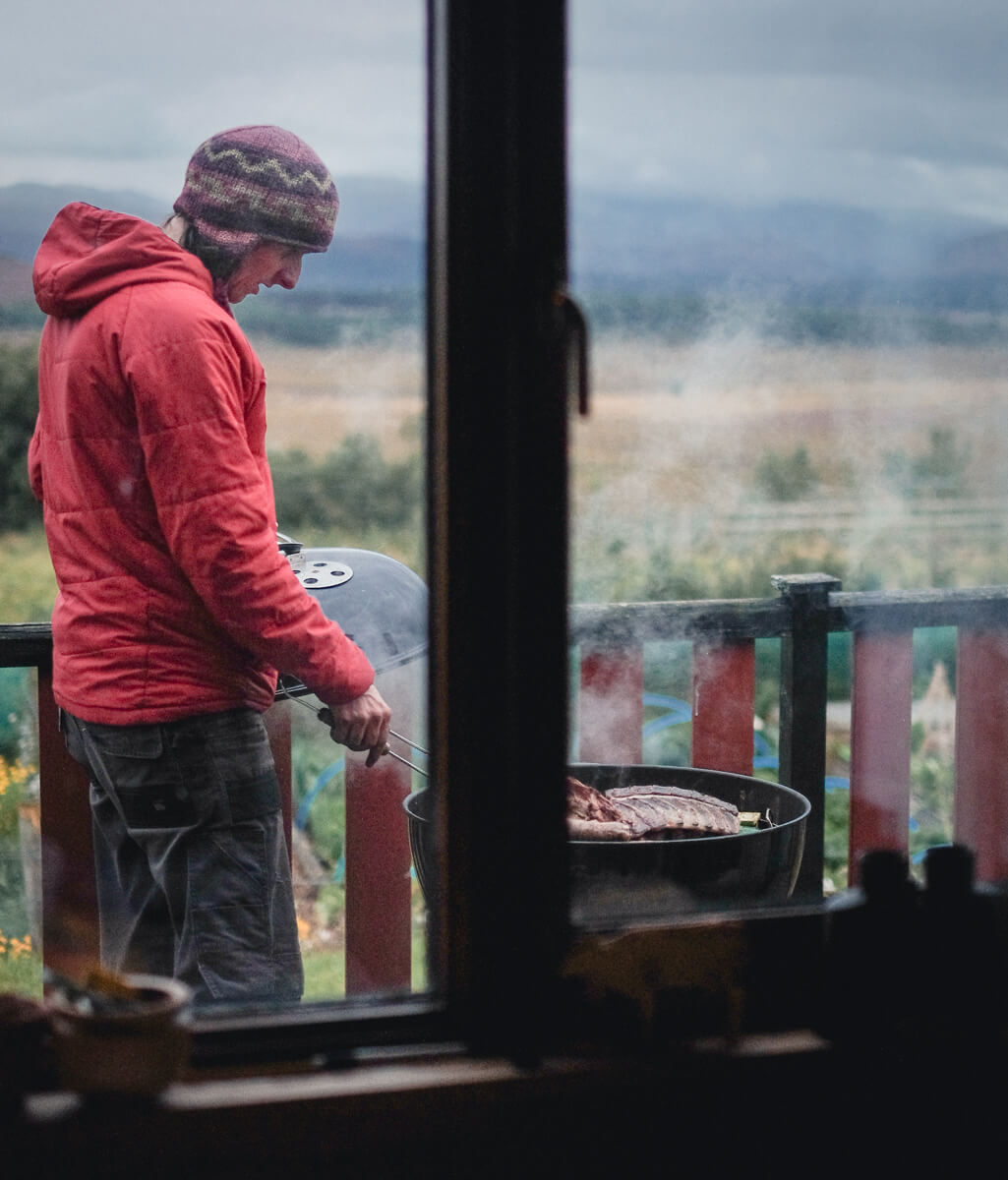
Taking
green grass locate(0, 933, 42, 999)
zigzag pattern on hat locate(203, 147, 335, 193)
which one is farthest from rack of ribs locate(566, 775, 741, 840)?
green grass locate(0, 933, 42, 999)

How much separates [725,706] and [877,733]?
311mm

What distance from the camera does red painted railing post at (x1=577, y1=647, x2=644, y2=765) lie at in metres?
2.45

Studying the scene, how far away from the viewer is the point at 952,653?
248cm

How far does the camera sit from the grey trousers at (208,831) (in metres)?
1.92

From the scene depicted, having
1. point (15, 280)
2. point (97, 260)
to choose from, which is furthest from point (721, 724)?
point (15, 280)

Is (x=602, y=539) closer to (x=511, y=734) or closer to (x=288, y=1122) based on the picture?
(x=511, y=734)

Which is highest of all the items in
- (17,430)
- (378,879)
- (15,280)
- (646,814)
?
(15,280)

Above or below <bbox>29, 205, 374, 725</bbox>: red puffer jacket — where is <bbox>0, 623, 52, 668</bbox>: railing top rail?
below

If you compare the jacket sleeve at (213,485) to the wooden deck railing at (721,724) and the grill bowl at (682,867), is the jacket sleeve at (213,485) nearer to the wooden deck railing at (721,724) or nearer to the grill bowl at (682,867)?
the grill bowl at (682,867)

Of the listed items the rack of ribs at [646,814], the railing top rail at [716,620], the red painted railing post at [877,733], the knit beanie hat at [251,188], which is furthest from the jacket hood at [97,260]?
the red painted railing post at [877,733]

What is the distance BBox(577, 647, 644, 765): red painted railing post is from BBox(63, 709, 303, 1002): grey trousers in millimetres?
708

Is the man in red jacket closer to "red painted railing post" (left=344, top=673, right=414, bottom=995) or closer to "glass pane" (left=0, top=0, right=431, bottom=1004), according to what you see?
"glass pane" (left=0, top=0, right=431, bottom=1004)

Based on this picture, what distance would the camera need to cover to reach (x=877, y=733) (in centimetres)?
253

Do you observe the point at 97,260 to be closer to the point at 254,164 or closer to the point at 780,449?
the point at 254,164
